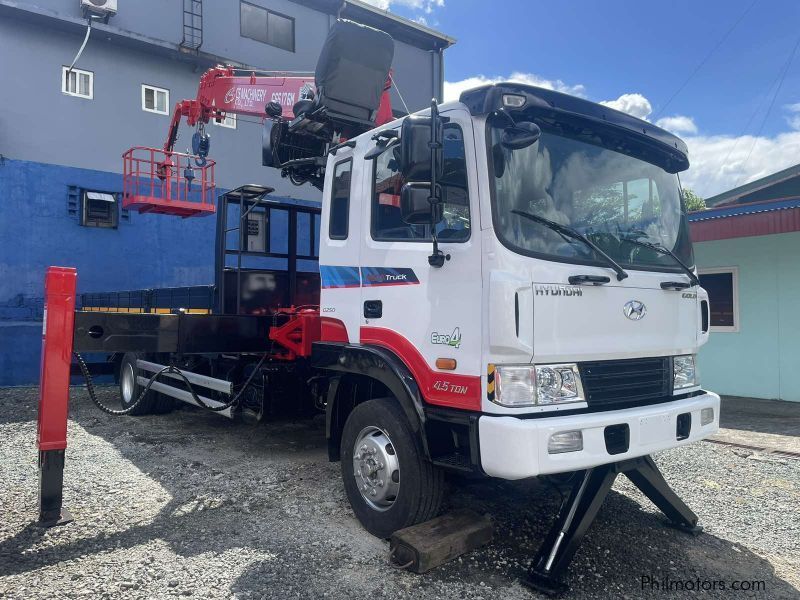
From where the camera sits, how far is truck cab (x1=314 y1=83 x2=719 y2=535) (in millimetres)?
3100

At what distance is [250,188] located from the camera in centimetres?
584

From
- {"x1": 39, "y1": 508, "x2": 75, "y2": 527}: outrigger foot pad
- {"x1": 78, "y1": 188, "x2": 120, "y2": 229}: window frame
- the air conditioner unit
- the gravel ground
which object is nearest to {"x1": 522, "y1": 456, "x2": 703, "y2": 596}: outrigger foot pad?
the gravel ground

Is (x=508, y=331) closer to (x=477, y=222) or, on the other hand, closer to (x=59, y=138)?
(x=477, y=222)

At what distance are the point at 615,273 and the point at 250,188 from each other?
378cm

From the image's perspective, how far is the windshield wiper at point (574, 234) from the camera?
3.28 m

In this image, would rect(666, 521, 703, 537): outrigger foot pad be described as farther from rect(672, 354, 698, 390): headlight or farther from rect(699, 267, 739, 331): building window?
rect(699, 267, 739, 331): building window

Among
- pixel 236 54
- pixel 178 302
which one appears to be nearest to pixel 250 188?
pixel 178 302

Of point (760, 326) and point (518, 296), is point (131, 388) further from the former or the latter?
point (760, 326)

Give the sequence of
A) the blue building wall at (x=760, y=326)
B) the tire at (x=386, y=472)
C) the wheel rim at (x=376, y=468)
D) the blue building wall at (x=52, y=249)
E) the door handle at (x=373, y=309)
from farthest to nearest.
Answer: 1. the blue building wall at (x=52, y=249)
2. the blue building wall at (x=760, y=326)
3. the door handle at (x=373, y=309)
4. the wheel rim at (x=376, y=468)
5. the tire at (x=386, y=472)

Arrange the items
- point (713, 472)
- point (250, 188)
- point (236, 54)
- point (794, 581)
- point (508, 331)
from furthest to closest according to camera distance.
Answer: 1. point (236, 54)
2. point (250, 188)
3. point (713, 472)
4. point (794, 581)
5. point (508, 331)

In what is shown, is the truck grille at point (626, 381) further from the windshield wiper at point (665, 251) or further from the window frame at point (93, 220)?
the window frame at point (93, 220)

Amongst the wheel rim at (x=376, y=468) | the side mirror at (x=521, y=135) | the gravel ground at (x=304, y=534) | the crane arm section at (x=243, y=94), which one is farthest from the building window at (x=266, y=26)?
the wheel rim at (x=376, y=468)

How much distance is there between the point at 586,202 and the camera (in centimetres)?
353
